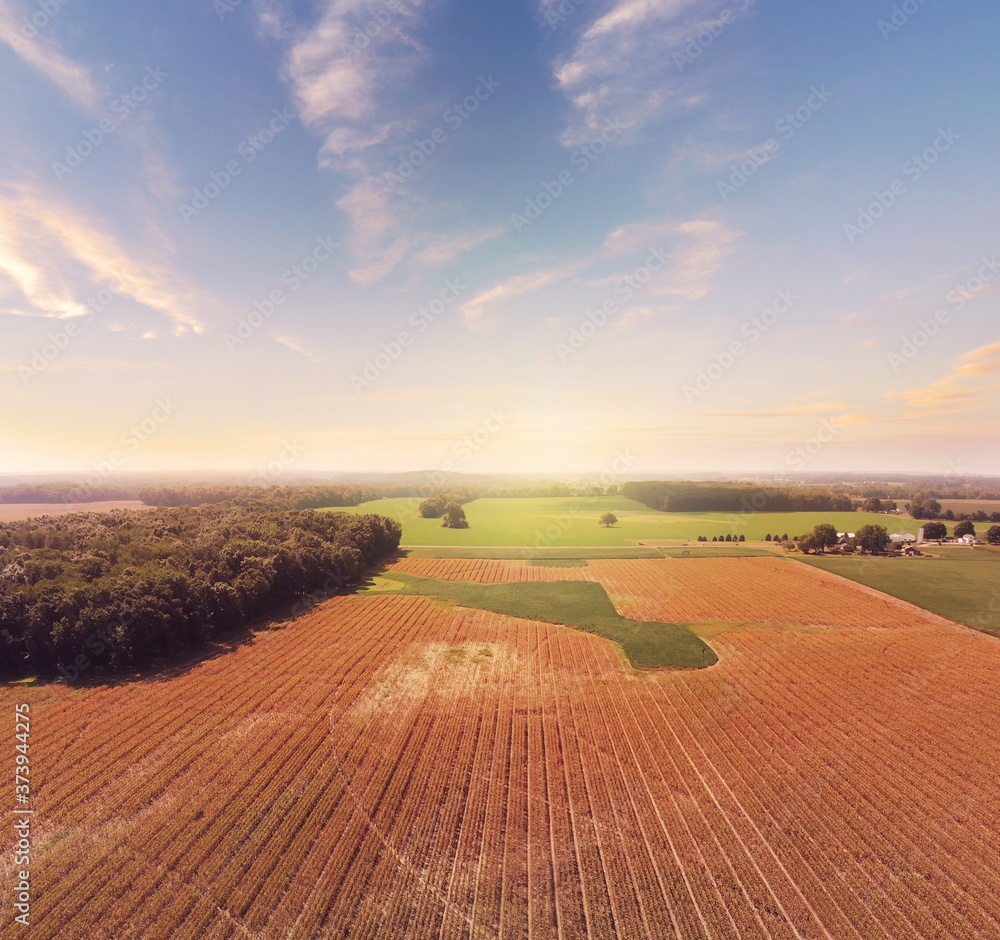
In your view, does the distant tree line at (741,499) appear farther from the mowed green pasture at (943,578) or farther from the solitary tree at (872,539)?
the solitary tree at (872,539)

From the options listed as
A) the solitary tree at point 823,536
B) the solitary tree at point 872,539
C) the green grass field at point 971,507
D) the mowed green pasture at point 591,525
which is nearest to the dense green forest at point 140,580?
the mowed green pasture at point 591,525

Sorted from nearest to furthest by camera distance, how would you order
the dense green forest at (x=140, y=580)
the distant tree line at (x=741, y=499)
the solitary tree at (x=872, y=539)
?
1. the dense green forest at (x=140, y=580)
2. the solitary tree at (x=872, y=539)
3. the distant tree line at (x=741, y=499)

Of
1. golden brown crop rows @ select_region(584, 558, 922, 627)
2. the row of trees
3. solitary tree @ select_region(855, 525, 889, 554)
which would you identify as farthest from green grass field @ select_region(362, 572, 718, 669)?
the row of trees

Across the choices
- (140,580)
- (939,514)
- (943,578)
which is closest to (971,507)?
(939,514)

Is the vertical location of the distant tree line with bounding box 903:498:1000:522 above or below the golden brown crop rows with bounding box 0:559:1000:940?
above

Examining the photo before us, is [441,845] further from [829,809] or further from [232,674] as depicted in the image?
[232,674]

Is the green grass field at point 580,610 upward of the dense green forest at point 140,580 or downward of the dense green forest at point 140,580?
downward

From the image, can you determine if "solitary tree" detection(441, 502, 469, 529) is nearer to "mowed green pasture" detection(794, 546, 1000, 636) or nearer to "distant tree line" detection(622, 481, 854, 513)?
"mowed green pasture" detection(794, 546, 1000, 636)
